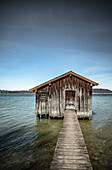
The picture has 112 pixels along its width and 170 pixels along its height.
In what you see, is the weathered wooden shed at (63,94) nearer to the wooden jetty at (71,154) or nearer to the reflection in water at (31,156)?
the reflection in water at (31,156)

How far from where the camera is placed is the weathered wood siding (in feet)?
39.1

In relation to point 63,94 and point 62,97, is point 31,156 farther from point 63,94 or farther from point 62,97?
point 63,94

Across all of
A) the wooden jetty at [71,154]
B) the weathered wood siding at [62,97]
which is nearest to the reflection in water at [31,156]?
the wooden jetty at [71,154]

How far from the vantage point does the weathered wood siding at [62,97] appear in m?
11.9

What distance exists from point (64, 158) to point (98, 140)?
4.91 meters

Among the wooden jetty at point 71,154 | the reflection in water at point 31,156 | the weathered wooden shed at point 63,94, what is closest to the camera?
the wooden jetty at point 71,154

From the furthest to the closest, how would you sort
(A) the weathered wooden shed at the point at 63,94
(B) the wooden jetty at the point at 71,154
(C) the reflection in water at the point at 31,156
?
1. (A) the weathered wooden shed at the point at 63,94
2. (C) the reflection in water at the point at 31,156
3. (B) the wooden jetty at the point at 71,154

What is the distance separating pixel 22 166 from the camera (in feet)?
17.0

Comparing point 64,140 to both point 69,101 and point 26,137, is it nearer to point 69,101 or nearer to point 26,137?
point 26,137

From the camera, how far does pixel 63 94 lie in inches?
477

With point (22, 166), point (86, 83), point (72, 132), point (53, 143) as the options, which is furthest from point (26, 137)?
point (86, 83)

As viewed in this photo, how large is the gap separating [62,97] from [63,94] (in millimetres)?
374

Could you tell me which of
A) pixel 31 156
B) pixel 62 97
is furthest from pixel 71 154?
pixel 62 97

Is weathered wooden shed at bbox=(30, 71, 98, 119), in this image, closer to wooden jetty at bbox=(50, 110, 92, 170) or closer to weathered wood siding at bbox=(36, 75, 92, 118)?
weathered wood siding at bbox=(36, 75, 92, 118)
